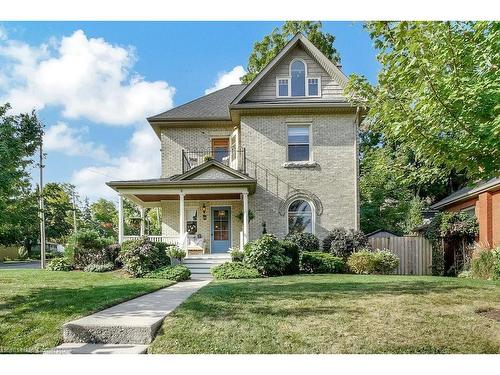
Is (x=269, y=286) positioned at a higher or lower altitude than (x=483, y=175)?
lower

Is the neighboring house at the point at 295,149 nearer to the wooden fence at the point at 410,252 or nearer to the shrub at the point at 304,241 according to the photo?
the shrub at the point at 304,241

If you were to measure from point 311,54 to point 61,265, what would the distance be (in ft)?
35.5

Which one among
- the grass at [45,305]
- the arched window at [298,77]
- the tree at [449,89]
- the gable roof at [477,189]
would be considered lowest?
the grass at [45,305]

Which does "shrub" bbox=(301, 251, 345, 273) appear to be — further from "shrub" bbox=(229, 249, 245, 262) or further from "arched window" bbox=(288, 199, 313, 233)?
"arched window" bbox=(288, 199, 313, 233)

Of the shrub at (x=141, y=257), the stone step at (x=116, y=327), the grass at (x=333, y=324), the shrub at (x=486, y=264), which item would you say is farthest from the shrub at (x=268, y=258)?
the shrub at (x=486, y=264)

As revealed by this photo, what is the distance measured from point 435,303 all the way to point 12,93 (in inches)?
308

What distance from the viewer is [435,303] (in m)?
5.68

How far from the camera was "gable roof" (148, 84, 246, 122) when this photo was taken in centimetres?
1470

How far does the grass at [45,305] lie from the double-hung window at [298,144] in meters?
7.08

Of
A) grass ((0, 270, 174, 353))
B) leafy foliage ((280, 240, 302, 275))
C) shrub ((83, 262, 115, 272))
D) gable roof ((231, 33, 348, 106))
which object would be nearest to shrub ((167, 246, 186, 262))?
shrub ((83, 262, 115, 272))

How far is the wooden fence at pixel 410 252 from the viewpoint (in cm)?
1263

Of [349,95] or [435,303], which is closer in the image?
[435,303]

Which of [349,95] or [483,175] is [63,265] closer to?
[349,95]
